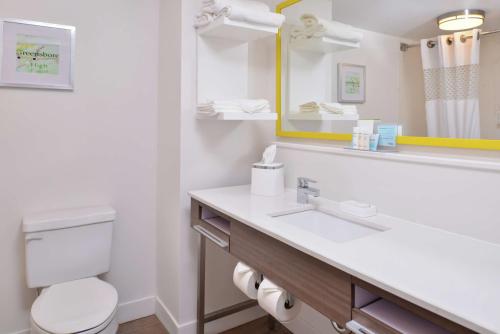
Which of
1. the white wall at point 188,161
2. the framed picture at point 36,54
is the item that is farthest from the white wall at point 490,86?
the framed picture at point 36,54

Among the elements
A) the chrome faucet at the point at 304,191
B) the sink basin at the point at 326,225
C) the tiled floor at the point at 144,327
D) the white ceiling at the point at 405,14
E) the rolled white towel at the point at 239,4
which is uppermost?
the rolled white towel at the point at 239,4

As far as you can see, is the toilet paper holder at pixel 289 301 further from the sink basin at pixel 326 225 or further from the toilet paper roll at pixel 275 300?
the sink basin at pixel 326 225

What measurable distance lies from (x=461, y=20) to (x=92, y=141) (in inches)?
73.0

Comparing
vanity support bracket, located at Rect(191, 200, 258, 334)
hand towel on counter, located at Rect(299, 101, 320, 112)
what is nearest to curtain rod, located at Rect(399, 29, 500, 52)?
hand towel on counter, located at Rect(299, 101, 320, 112)

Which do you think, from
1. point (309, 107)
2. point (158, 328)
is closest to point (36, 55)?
point (309, 107)

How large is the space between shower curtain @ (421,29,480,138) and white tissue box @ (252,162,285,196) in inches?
29.4

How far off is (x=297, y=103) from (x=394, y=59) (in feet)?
2.17

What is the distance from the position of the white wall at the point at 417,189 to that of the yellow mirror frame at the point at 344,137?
5 cm

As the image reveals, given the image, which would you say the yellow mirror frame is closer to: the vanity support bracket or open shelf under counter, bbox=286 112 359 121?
open shelf under counter, bbox=286 112 359 121

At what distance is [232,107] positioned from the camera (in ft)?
6.00

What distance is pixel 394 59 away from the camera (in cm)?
151

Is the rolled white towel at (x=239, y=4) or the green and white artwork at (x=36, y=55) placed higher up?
the rolled white towel at (x=239, y=4)

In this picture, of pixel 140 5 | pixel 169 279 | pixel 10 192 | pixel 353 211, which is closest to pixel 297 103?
pixel 353 211

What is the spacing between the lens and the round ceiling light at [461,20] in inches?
47.9
